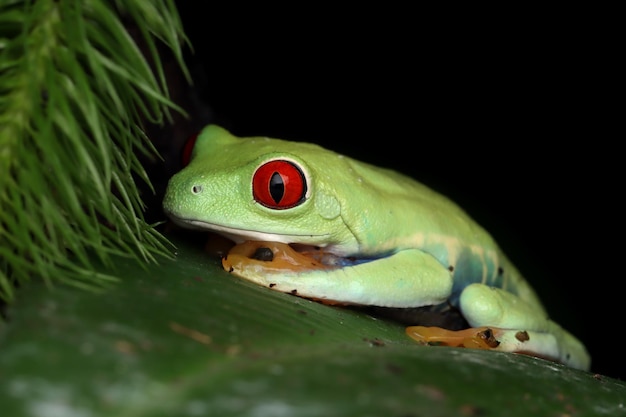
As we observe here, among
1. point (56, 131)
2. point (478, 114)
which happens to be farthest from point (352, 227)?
point (478, 114)

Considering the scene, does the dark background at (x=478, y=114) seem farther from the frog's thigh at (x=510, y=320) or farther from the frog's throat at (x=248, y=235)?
the frog's throat at (x=248, y=235)

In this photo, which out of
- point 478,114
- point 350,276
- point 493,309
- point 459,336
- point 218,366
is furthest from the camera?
Result: point 478,114

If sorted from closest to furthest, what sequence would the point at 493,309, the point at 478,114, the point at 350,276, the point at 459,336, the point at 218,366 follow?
the point at 218,366 < the point at 350,276 < the point at 459,336 < the point at 493,309 < the point at 478,114

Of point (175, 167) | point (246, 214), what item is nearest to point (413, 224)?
point (246, 214)

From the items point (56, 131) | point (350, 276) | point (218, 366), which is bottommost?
point (350, 276)

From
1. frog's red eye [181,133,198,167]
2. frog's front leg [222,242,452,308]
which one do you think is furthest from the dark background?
frog's front leg [222,242,452,308]

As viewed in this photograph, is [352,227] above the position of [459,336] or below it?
above

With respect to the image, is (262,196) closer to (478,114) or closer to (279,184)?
(279,184)

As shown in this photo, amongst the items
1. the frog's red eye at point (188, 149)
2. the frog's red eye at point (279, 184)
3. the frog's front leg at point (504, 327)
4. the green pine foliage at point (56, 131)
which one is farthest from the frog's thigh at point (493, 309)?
the green pine foliage at point (56, 131)
